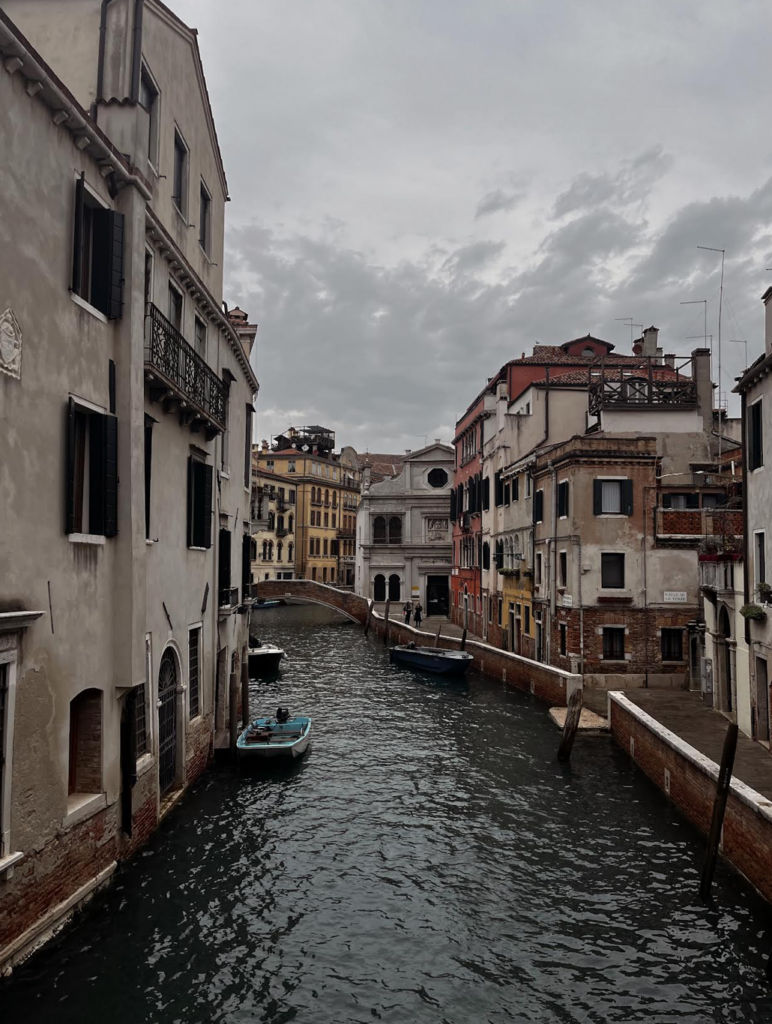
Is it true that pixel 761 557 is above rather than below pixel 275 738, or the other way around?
above

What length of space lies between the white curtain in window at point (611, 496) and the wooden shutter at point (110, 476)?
691 inches

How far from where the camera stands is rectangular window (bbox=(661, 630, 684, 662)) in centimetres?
2405

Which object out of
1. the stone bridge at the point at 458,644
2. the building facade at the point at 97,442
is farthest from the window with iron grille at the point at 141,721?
the stone bridge at the point at 458,644

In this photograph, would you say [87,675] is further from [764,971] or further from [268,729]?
[268,729]

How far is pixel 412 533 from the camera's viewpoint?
53156 millimetres

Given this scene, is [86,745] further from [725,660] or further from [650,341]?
[650,341]

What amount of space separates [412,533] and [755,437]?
37.9 meters

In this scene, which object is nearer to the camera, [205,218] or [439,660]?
[205,218]

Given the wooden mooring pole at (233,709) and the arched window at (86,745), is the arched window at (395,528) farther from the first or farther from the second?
the arched window at (86,745)

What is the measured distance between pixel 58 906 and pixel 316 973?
9.60 ft

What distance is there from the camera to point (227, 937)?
31.5 feet

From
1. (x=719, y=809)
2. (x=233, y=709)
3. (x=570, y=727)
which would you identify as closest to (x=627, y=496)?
(x=570, y=727)

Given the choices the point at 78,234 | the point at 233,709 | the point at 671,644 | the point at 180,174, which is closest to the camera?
the point at 78,234

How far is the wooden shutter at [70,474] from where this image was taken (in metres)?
8.61
